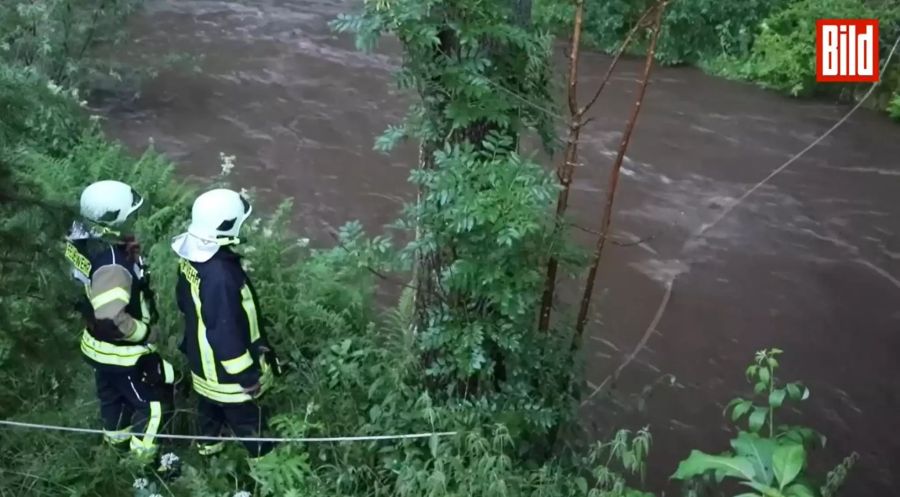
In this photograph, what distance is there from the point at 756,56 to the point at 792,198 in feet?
14.0

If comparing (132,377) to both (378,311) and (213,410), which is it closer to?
(213,410)

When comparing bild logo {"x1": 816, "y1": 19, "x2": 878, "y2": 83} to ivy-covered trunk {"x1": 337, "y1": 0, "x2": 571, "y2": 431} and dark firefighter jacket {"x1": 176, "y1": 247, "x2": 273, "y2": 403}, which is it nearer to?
ivy-covered trunk {"x1": 337, "y1": 0, "x2": 571, "y2": 431}

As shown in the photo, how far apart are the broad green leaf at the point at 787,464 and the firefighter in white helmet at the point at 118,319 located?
2442 millimetres

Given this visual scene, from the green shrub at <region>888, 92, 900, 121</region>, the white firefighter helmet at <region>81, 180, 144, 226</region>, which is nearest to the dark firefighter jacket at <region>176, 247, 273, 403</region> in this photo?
the white firefighter helmet at <region>81, 180, 144, 226</region>

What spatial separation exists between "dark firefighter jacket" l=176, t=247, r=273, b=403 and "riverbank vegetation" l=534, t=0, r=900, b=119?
7575mm

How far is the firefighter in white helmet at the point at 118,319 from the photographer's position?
11.4 feet

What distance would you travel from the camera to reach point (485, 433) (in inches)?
137

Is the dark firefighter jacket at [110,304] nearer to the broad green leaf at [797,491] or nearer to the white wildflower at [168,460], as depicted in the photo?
the white wildflower at [168,460]

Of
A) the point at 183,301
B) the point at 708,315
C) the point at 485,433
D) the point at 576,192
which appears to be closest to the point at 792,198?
the point at 576,192

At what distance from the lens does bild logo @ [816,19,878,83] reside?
30.8 ft

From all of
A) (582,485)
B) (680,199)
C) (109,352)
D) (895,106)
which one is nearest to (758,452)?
(582,485)

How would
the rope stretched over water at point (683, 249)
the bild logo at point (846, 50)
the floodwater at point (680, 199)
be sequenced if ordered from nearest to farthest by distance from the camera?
the rope stretched over water at point (683, 249), the floodwater at point (680, 199), the bild logo at point (846, 50)

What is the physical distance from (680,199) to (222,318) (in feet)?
18.7

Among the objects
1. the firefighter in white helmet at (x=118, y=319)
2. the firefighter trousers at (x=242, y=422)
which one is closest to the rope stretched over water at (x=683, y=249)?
the firefighter trousers at (x=242, y=422)
